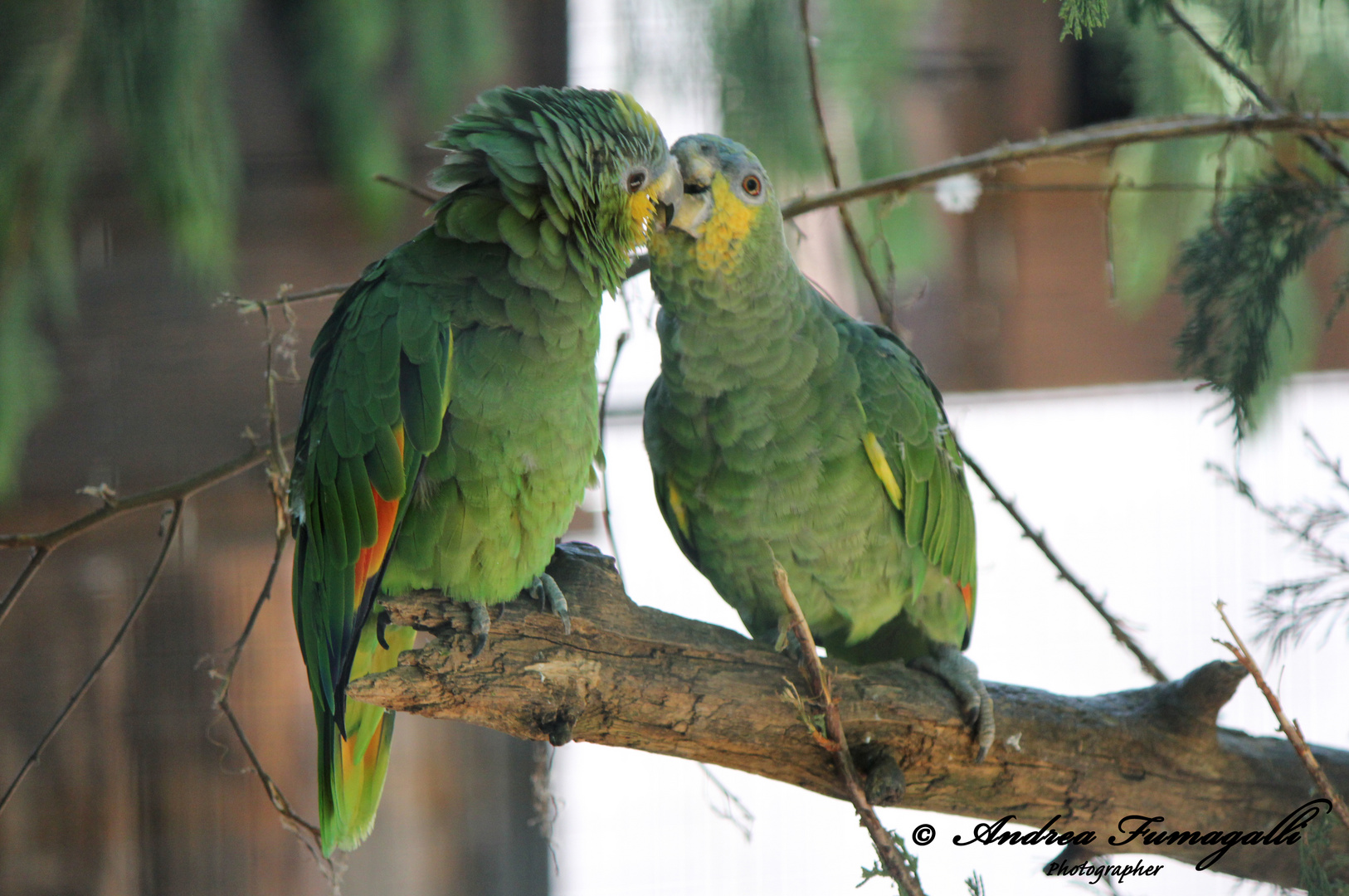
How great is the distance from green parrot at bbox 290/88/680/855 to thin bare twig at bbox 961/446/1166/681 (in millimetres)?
678

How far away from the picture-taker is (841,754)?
967 millimetres

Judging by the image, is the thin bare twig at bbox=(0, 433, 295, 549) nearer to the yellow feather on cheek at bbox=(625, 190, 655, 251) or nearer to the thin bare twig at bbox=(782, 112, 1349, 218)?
the yellow feather on cheek at bbox=(625, 190, 655, 251)

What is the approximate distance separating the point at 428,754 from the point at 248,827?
1.29 ft

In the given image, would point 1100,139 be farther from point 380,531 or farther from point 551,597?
point 380,531

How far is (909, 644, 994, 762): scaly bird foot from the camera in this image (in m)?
1.22

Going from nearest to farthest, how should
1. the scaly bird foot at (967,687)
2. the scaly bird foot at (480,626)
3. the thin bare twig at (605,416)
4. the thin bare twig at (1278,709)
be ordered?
the thin bare twig at (1278,709) → the scaly bird foot at (480,626) → the scaly bird foot at (967,687) → the thin bare twig at (605,416)

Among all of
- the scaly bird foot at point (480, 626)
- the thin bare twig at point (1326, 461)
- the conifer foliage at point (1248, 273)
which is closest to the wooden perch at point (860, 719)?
the scaly bird foot at point (480, 626)

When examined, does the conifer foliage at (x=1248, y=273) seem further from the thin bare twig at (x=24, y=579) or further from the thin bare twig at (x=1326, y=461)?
the thin bare twig at (x=24, y=579)

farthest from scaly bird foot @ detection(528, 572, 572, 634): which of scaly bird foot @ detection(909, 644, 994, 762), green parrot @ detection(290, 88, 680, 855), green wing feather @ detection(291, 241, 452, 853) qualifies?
scaly bird foot @ detection(909, 644, 994, 762)

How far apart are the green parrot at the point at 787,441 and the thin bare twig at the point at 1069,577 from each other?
4 centimetres

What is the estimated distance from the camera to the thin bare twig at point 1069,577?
1346mm

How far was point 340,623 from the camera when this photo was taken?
1.05m

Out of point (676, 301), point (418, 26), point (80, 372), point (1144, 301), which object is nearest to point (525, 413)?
point (676, 301)

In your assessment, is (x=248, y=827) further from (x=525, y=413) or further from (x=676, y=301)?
(x=676, y=301)
